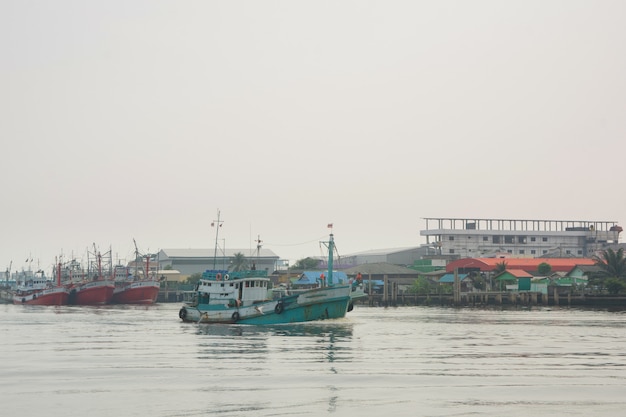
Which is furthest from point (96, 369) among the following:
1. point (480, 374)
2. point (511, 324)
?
point (511, 324)

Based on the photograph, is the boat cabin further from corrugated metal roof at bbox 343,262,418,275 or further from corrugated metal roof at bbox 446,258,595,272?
corrugated metal roof at bbox 343,262,418,275

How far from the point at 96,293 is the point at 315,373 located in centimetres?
12616

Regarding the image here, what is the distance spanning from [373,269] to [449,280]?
26.2 meters

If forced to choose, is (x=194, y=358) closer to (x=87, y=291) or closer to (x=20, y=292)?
(x=87, y=291)

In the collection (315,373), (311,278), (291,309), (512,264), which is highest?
(512,264)

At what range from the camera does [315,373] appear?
1679 inches

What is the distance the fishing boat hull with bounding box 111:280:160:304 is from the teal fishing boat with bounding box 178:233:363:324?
253ft

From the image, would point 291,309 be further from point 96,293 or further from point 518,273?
point 96,293

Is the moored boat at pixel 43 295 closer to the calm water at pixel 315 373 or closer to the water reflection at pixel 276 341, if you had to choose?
the water reflection at pixel 276 341

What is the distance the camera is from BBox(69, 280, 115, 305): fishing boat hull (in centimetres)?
16212

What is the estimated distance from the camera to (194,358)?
50625mm

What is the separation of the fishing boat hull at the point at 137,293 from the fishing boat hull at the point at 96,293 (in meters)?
3.34

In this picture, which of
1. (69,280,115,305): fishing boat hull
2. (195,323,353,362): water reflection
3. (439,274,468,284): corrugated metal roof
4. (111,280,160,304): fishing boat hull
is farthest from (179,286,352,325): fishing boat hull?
(439,274,468,284): corrugated metal roof

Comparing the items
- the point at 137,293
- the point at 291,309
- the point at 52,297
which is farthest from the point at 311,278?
the point at 291,309
